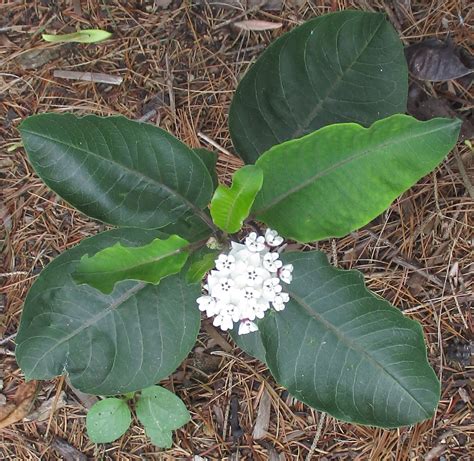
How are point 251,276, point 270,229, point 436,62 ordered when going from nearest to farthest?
point 251,276, point 270,229, point 436,62

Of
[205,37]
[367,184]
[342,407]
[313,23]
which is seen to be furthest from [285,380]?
[205,37]

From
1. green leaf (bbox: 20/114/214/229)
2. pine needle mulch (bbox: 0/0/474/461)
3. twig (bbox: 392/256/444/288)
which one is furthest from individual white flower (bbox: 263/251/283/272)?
twig (bbox: 392/256/444/288)

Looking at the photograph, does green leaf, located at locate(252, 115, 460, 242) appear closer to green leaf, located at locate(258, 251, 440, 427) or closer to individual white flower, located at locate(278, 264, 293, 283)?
individual white flower, located at locate(278, 264, 293, 283)

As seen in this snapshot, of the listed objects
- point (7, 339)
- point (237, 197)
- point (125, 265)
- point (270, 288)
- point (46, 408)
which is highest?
point (237, 197)

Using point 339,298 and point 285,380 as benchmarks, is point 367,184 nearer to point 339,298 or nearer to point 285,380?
point 339,298

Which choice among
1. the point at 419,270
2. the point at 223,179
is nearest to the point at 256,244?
the point at 223,179

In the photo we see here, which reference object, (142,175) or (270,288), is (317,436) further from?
(142,175)

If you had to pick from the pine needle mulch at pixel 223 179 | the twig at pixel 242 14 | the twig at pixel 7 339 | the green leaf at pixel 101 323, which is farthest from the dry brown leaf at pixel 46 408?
the twig at pixel 242 14
